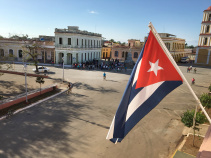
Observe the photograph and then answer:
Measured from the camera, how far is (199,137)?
33.3 ft

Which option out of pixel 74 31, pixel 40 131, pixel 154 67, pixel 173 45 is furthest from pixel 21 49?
pixel 154 67

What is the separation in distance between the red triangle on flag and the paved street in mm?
5073

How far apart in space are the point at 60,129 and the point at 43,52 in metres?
36.0

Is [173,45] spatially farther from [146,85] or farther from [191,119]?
[146,85]

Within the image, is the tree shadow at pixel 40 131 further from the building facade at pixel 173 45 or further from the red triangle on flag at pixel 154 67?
the building facade at pixel 173 45

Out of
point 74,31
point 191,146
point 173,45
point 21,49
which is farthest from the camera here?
point 173,45

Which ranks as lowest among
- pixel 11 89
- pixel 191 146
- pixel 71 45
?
pixel 191 146

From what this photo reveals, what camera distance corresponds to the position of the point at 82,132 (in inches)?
428

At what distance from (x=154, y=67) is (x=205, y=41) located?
5100 cm

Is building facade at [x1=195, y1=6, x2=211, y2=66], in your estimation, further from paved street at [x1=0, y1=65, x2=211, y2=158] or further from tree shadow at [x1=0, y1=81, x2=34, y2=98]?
tree shadow at [x1=0, y1=81, x2=34, y2=98]

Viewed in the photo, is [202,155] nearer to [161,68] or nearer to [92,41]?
[161,68]

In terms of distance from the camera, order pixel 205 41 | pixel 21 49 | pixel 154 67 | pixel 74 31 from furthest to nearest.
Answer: pixel 205 41 → pixel 21 49 → pixel 74 31 → pixel 154 67

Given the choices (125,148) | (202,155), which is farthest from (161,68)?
(125,148)

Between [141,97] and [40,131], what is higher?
[141,97]
